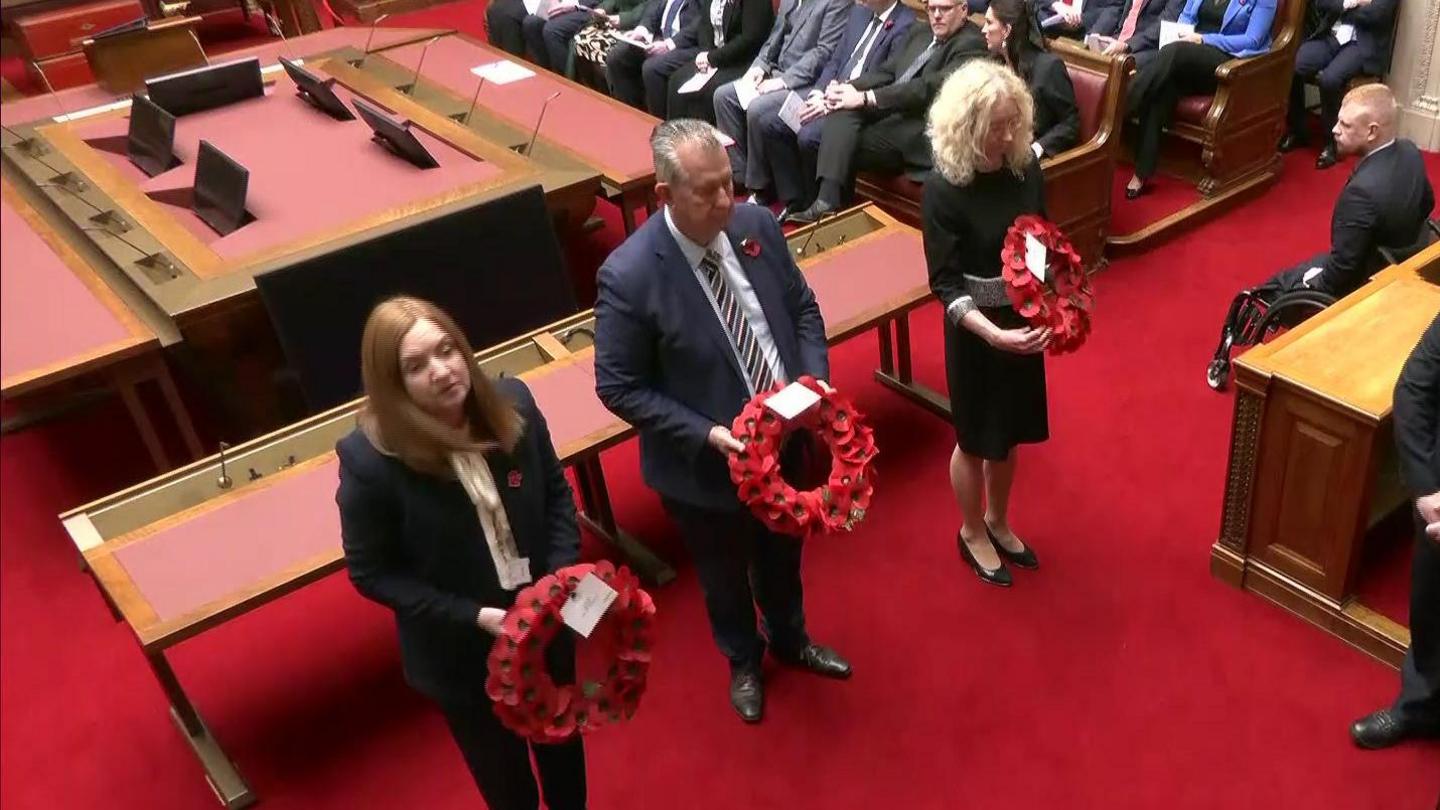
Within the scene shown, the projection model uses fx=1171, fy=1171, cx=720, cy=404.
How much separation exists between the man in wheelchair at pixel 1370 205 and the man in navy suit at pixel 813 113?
7.41 feet

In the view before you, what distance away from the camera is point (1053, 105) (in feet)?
15.6

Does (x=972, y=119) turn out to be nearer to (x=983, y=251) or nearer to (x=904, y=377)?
(x=983, y=251)

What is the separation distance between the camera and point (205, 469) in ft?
10.4

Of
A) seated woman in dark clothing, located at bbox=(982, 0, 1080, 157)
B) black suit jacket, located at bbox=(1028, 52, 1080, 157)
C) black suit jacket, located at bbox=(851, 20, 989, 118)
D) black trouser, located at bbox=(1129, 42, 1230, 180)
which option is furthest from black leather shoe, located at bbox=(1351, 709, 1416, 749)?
black trouser, located at bbox=(1129, 42, 1230, 180)

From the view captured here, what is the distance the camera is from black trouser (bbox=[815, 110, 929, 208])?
5.06 m

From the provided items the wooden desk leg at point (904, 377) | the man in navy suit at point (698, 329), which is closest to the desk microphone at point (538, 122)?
the wooden desk leg at point (904, 377)

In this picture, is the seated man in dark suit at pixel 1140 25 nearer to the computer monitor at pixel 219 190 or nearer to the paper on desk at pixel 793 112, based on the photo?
the paper on desk at pixel 793 112

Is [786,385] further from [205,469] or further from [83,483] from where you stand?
[83,483]

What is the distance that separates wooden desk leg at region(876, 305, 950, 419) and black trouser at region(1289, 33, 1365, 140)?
2.81 metres

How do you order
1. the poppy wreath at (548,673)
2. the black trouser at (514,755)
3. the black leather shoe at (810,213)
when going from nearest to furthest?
the poppy wreath at (548,673) → the black trouser at (514,755) → the black leather shoe at (810,213)

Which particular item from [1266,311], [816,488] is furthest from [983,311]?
[1266,311]

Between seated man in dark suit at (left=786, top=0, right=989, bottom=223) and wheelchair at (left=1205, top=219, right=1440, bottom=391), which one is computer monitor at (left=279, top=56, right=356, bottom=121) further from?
wheelchair at (left=1205, top=219, right=1440, bottom=391)

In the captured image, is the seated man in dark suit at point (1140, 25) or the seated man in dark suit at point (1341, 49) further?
the seated man in dark suit at point (1140, 25)

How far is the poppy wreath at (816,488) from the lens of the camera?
239 cm
